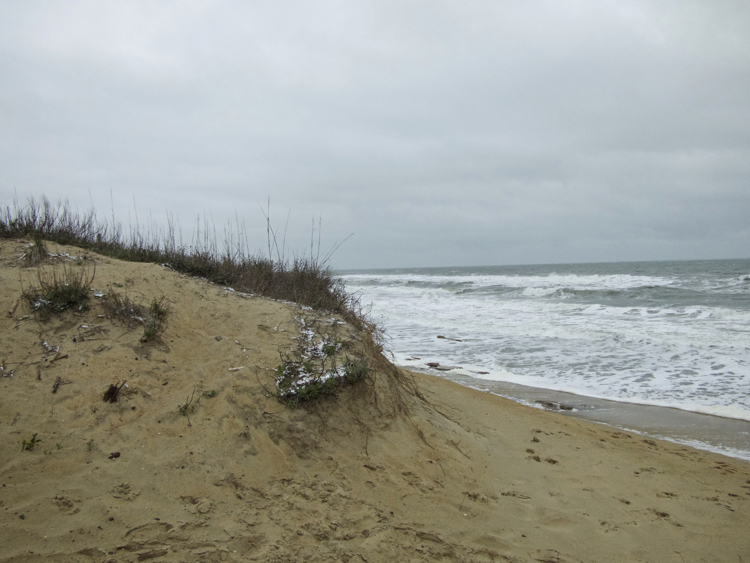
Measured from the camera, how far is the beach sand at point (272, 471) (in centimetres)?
277

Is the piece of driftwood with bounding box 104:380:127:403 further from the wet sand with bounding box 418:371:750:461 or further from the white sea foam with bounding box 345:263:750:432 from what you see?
the white sea foam with bounding box 345:263:750:432

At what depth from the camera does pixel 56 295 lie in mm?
4293

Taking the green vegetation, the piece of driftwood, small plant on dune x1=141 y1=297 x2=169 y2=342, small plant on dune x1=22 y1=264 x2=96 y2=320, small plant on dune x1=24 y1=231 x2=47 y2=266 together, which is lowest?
the green vegetation

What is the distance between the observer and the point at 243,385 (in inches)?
154

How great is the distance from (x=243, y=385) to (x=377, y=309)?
1536 cm

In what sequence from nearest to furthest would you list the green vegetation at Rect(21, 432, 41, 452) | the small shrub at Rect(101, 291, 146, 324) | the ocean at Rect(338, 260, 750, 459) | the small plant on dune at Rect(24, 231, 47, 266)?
1. the green vegetation at Rect(21, 432, 41, 452)
2. the small shrub at Rect(101, 291, 146, 324)
3. the small plant on dune at Rect(24, 231, 47, 266)
4. the ocean at Rect(338, 260, 750, 459)

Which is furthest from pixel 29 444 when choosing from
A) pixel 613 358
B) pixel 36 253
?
pixel 613 358

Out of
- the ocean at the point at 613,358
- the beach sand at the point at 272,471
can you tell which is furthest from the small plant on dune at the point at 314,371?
the ocean at the point at 613,358

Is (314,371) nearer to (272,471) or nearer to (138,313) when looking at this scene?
(272,471)

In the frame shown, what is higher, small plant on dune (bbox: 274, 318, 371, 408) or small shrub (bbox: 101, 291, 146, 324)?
small shrub (bbox: 101, 291, 146, 324)

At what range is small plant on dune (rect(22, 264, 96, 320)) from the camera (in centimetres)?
421

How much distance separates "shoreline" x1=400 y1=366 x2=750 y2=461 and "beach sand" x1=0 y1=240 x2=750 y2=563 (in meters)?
0.51

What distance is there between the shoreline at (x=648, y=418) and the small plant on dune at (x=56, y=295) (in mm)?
5658

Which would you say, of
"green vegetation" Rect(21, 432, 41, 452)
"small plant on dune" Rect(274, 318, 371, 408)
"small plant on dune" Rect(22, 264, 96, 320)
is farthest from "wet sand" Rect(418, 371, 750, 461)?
"green vegetation" Rect(21, 432, 41, 452)
